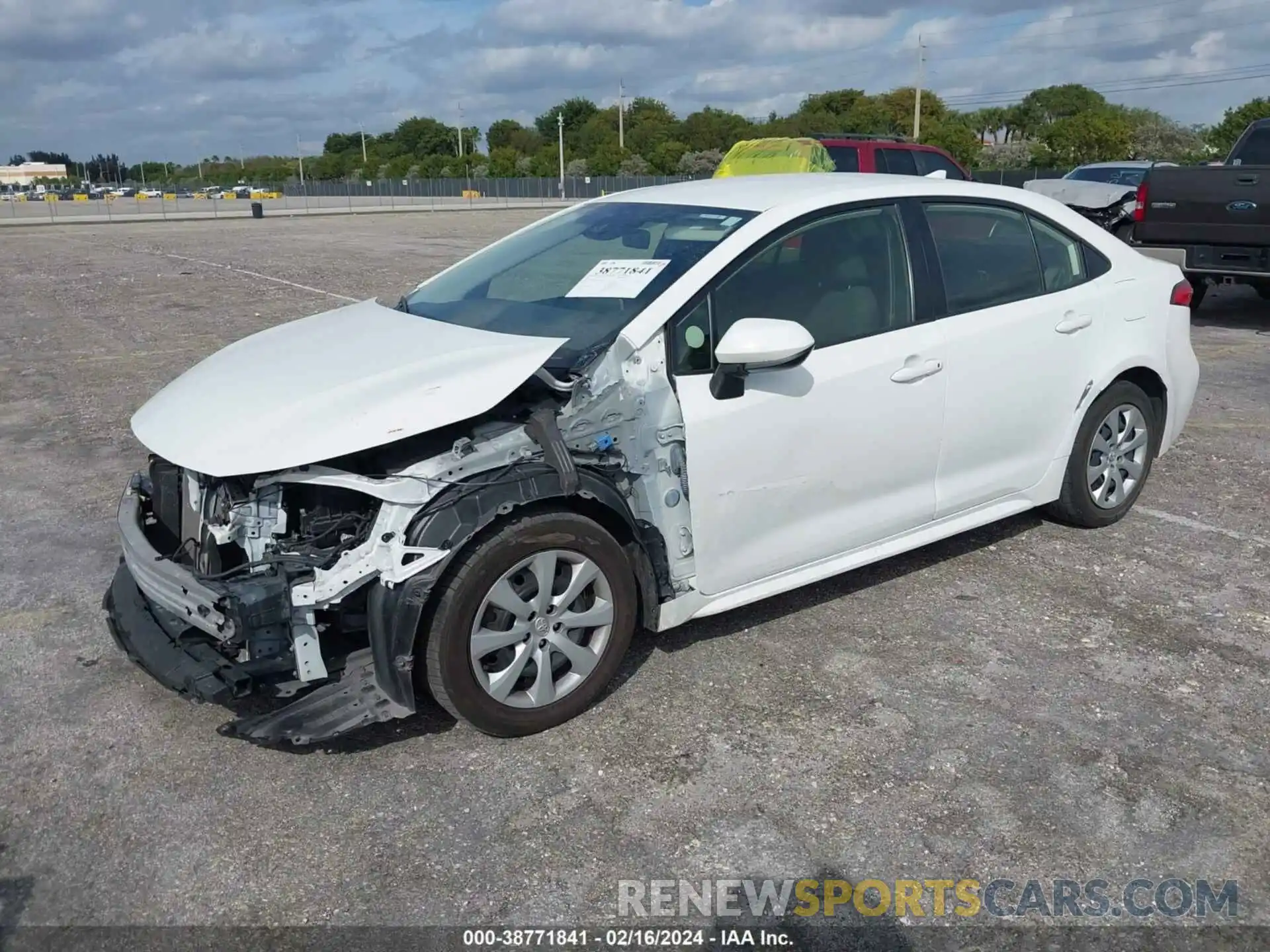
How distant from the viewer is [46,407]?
8.05 metres

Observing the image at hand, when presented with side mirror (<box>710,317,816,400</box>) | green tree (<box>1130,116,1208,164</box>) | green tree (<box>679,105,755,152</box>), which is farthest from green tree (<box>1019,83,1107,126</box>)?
side mirror (<box>710,317,816,400</box>)

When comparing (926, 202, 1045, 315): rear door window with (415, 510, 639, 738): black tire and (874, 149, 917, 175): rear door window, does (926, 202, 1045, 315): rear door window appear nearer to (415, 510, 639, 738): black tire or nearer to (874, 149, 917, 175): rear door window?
(415, 510, 639, 738): black tire

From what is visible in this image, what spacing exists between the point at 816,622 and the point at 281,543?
210 centimetres

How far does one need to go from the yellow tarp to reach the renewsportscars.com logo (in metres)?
10.3

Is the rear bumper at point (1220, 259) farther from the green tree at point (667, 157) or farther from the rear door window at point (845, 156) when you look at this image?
the green tree at point (667, 157)

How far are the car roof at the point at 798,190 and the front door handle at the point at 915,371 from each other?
27.2 inches

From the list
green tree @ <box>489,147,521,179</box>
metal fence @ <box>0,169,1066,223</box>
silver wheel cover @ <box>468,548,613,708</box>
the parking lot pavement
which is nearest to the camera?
the parking lot pavement

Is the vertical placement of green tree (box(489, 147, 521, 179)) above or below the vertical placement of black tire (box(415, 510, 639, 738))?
above

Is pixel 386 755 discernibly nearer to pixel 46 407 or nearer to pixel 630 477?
pixel 630 477

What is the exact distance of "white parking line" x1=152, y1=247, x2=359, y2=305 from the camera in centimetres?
1421

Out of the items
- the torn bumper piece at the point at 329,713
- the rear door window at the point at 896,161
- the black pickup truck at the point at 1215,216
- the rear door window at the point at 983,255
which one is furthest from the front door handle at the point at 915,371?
the rear door window at the point at 896,161

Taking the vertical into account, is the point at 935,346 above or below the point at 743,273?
below

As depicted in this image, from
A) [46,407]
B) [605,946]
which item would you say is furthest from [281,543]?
[46,407]

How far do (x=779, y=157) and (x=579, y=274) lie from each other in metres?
9.57
